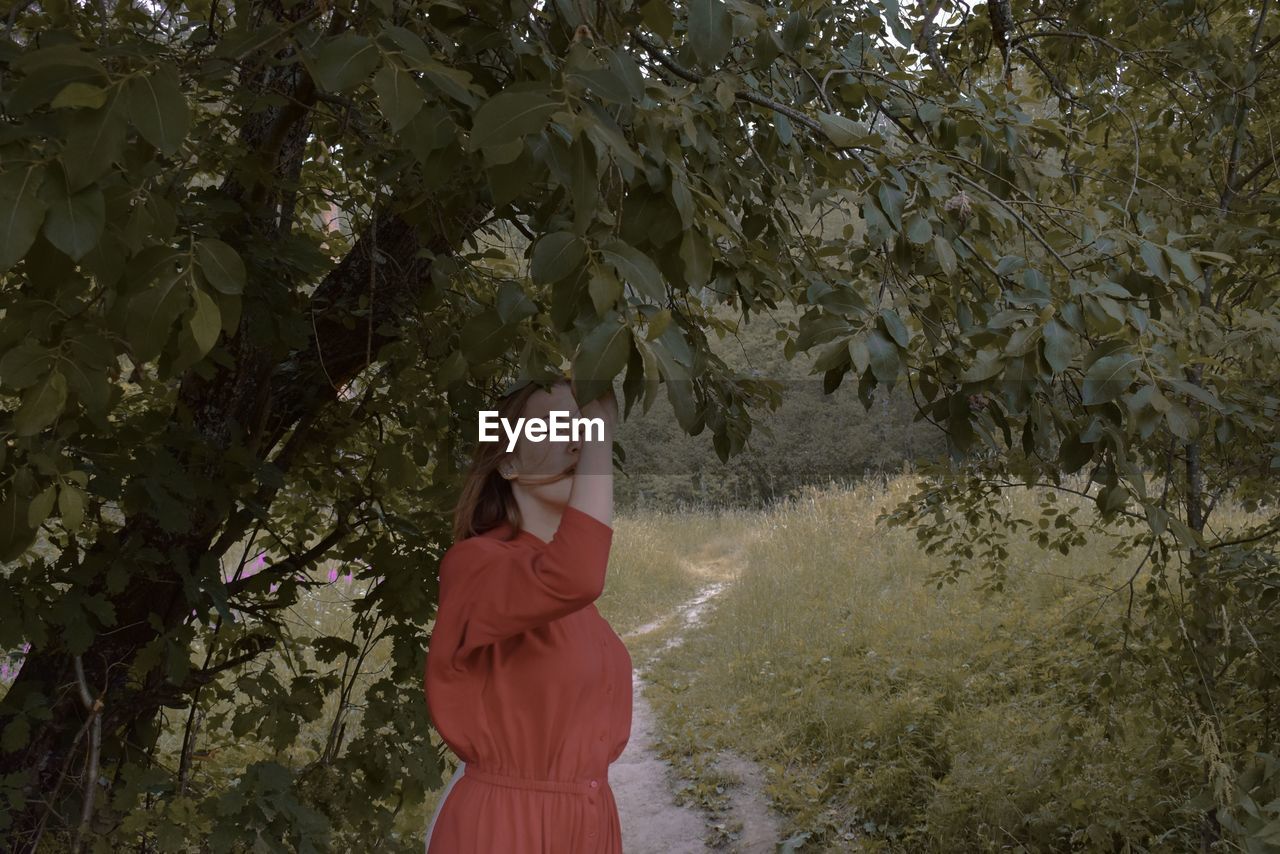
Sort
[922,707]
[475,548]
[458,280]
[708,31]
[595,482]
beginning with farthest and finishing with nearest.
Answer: [922,707]
[458,280]
[475,548]
[595,482]
[708,31]

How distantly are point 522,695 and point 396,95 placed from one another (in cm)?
116

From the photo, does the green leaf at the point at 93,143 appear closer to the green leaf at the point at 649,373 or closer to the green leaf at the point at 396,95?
the green leaf at the point at 396,95

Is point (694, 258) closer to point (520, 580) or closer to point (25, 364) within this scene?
point (520, 580)

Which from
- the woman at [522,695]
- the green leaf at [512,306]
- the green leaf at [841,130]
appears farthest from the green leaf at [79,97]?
the green leaf at [841,130]

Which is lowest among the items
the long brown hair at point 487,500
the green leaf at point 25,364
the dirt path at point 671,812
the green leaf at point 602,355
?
the dirt path at point 671,812

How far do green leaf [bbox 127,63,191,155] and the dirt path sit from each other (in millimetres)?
4267

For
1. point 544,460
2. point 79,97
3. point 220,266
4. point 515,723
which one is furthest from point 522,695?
point 79,97

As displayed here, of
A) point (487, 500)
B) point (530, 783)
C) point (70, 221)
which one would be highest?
point (70, 221)

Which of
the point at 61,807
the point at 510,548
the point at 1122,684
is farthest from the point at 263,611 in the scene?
the point at 1122,684

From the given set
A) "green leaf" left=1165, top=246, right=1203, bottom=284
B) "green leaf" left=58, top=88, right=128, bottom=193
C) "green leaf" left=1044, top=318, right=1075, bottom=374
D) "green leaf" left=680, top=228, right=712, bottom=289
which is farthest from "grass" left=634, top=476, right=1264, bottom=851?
"green leaf" left=58, top=88, right=128, bottom=193

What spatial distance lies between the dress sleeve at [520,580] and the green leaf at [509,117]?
67 cm

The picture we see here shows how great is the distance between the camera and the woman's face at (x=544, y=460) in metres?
1.86

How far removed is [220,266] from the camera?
3.90 ft

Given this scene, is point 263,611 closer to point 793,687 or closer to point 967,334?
point 967,334
